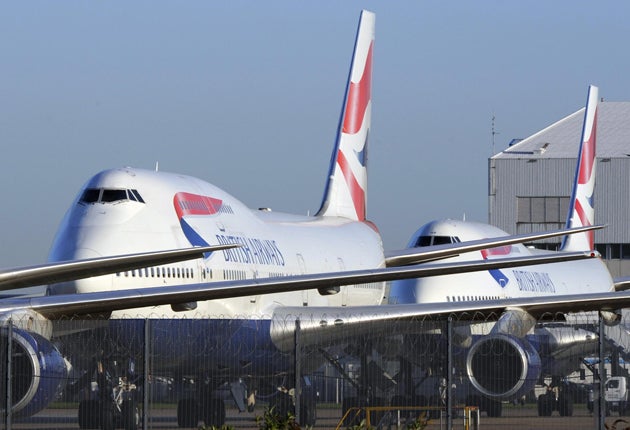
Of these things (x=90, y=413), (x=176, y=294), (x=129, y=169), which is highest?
(x=129, y=169)

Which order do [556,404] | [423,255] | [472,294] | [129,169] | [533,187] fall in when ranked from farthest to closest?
[533,187] < [472,294] < [423,255] < [129,169] < [556,404]

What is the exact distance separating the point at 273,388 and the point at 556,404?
10.5 feet

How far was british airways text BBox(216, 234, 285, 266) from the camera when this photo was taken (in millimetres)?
21703

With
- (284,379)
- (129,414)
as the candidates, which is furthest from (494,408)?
(129,414)

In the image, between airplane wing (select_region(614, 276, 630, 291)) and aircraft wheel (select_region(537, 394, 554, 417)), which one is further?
airplane wing (select_region(614, 276, 630, 291))

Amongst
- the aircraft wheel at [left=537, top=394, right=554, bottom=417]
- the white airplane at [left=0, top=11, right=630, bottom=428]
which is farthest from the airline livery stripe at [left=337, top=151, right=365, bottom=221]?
the aircraft wheel at [left=537, top=394, right=554, bottom=417]

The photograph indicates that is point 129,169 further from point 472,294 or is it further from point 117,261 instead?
point 472,294

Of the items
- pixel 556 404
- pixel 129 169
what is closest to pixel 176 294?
pixel 556 404

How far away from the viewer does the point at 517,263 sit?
19359 mm

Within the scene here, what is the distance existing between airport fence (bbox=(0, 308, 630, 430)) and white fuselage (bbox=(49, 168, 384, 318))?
1.35m

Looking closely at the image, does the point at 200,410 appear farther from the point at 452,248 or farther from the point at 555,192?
the point at 555,192

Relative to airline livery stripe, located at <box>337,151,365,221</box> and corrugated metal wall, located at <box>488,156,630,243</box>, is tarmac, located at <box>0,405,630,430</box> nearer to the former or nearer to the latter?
airline livery stripe, located at <box>337,151,365,221</box>

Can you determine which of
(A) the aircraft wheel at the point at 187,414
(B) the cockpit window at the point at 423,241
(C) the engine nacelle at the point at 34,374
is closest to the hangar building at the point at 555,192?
(B) the cockpit window at the point at 423,241

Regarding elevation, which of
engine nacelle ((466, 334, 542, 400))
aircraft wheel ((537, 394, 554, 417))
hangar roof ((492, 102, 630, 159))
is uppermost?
hangar roof ((492, 102, 630, 159))
